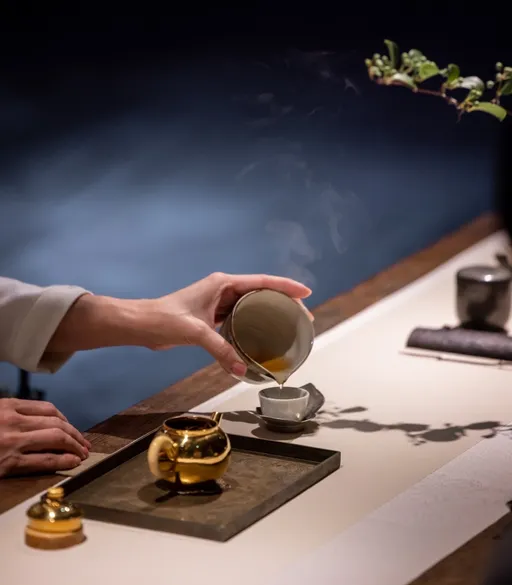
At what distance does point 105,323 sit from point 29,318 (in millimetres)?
145

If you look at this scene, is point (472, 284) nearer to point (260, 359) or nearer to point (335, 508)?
point (260, 359)

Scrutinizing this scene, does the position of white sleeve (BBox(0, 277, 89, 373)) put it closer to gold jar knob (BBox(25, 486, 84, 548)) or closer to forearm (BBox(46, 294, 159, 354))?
forearm (BBox(46, 294, 159, 354))

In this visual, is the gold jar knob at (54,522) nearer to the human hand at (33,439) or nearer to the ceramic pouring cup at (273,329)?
the human hand at (33,439)

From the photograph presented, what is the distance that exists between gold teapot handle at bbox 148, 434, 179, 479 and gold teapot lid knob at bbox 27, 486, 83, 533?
0.13 metres

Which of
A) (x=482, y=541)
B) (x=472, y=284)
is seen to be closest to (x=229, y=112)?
(x=472, y=284)

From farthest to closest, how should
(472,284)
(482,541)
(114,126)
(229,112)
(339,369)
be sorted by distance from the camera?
(229,112), (114,126), (472,284), (339,369), (482,541)

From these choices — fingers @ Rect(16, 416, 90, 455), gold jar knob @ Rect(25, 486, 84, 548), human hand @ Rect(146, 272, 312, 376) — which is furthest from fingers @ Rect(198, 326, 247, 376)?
gold jar knob @ Rect(25, 486, 84, 548)

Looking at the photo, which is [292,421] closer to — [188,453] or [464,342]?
[188,453]

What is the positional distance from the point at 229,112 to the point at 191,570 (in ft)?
8.27

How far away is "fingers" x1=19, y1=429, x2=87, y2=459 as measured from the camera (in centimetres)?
201

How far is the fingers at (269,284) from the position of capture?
7.74 feet

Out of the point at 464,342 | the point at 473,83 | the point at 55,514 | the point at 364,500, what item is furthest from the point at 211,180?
the point at 55,514

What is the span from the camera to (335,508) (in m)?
1.90

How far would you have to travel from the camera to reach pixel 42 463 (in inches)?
80.0
